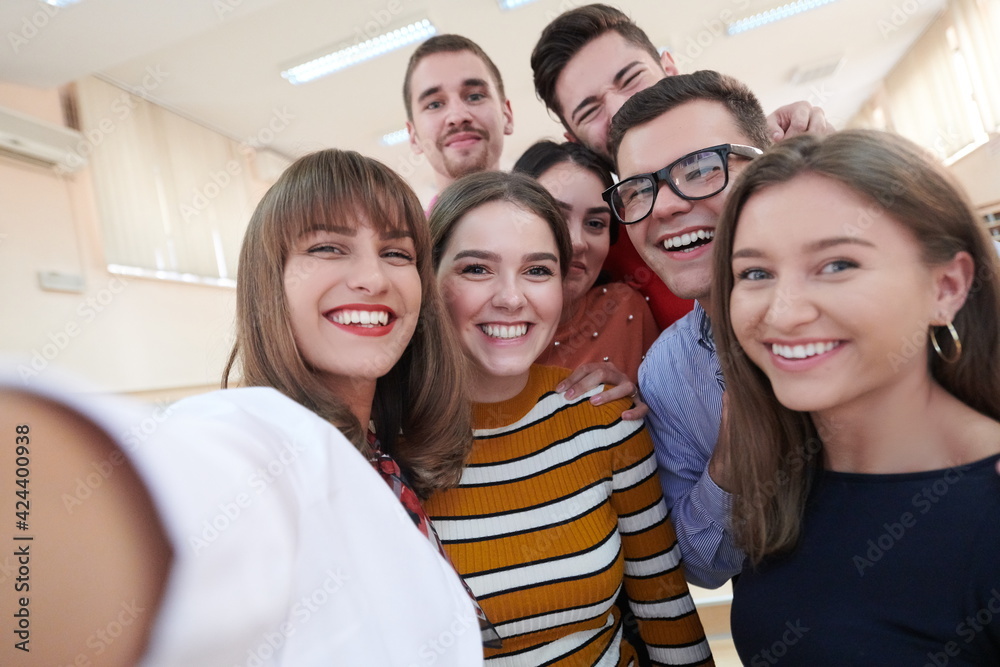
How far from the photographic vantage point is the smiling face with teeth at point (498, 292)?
150cm

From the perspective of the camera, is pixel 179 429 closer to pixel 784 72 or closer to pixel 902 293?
pixel 902 293

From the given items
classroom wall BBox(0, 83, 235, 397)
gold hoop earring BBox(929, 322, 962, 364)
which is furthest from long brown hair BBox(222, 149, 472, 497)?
classroom wall BBox(0, 83, 235, 397)

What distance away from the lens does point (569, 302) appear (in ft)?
6.79

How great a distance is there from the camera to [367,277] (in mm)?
1137

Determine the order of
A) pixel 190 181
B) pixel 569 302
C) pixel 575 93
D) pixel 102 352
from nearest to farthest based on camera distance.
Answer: pixel 569 302, pixel 575 93, pixel 102 352, pixel 190 181

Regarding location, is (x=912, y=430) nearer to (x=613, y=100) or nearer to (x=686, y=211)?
(x=686, y=211)

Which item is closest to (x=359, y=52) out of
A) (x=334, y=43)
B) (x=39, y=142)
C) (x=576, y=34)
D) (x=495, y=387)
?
(x=334, y=43)

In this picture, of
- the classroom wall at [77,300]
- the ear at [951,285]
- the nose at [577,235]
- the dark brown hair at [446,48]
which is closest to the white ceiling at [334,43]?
the classroom wall at [77,300]

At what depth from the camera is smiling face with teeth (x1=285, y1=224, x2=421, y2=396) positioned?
3.71ft

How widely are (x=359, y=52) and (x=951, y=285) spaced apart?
16.4ft

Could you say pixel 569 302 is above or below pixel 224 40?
below

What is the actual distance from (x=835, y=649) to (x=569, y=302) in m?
1.26

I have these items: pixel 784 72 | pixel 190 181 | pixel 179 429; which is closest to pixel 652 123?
pixel 179 429

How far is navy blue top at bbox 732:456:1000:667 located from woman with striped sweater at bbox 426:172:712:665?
316mm
